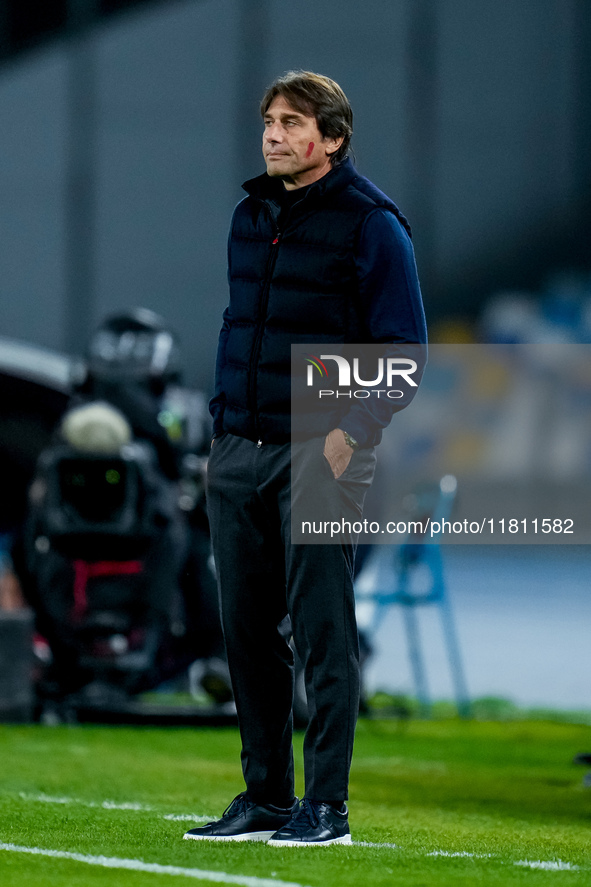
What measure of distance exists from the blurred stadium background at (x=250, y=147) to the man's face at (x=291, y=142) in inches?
669

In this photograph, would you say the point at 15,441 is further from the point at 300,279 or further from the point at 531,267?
the point at 531,267

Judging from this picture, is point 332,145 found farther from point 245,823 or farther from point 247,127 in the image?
point 247,127

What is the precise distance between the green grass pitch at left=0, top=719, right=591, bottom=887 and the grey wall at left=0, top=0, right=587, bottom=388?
14.9 m

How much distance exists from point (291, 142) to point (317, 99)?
0.36ft

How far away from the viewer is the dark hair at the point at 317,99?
3.28 meters

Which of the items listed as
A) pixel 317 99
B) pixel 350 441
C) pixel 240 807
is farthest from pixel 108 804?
pixel 317 99

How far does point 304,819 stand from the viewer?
325 centimetres

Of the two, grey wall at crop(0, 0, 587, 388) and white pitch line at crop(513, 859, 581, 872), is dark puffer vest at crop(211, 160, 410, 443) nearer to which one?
white pitch line at crop(513, 859, 581, 872)

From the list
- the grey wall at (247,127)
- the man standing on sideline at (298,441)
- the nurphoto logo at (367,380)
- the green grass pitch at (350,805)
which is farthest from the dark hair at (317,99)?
the grey wall at (247,127)

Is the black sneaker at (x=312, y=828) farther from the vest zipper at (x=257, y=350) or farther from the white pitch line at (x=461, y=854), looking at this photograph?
the vest zipper at (x=257, y=350)

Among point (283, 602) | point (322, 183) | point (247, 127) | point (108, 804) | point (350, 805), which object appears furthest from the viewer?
point (247, 127)

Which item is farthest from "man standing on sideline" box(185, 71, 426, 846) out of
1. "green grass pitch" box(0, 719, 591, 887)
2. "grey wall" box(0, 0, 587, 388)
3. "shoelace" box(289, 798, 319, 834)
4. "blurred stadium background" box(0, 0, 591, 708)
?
"grey wall" box(0, 0, 587, 388)

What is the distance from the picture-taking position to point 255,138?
21.8m

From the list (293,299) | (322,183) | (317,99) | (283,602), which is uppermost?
(317,99)
